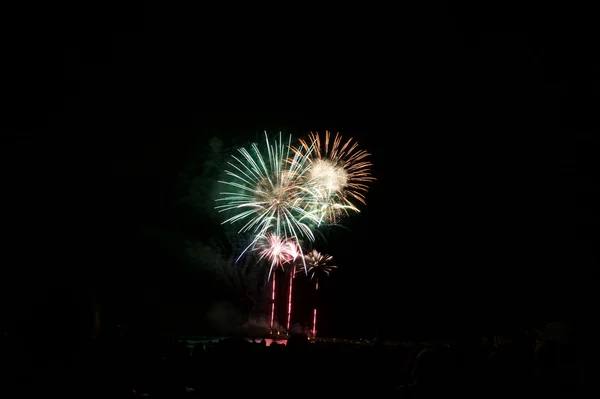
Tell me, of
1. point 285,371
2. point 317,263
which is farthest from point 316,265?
point 285,371

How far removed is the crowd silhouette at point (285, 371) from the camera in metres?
5.72

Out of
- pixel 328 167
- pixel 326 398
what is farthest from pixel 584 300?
pixel 328 167

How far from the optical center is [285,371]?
24.8ft

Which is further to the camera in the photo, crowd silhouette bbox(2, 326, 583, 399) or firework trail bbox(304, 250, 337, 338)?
firework trail bbox(304, 250, 337, 338)

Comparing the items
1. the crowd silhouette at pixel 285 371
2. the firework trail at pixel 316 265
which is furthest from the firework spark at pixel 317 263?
the crowd silhouette at pixel 285 371

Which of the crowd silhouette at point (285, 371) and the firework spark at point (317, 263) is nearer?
the crowd silhouette at point (285, 371)

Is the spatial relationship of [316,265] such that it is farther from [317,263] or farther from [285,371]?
[285,371]

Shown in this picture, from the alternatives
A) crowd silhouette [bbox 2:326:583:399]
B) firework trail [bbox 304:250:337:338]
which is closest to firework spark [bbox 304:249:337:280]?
firework trail [bbox 304:250:337:338]

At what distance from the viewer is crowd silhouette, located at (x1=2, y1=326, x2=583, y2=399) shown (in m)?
5.72

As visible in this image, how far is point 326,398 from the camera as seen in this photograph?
284 inches

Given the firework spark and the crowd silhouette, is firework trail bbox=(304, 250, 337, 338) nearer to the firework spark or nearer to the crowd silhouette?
the firework spark

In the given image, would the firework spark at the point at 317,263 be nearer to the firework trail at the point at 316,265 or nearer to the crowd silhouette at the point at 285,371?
the firework trail at the point at 316,265

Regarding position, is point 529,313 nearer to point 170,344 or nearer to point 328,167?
point 328,167

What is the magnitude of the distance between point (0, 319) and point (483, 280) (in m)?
25.0
